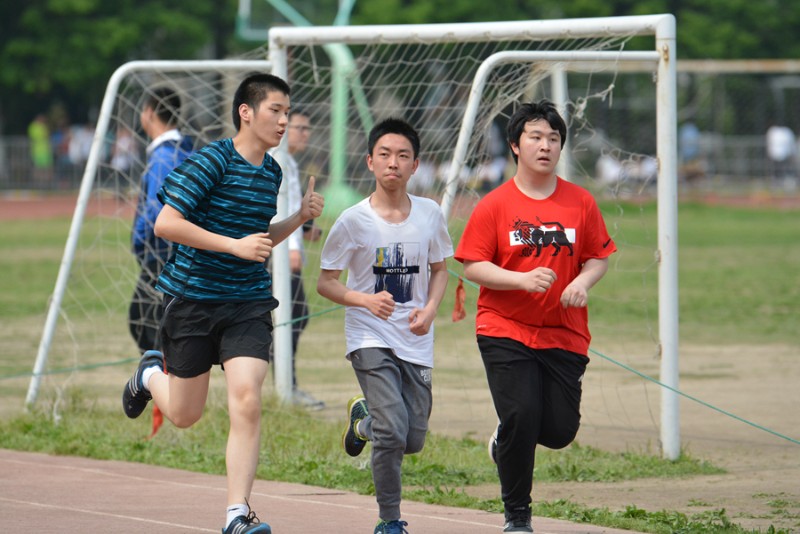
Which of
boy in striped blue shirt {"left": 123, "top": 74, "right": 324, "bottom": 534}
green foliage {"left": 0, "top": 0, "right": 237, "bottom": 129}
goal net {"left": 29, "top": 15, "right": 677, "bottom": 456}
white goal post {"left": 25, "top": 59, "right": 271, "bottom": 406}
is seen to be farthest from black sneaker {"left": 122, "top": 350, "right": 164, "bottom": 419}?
green foliage {"left": 0, "top": 0, "right": 237, "bottom": 129}

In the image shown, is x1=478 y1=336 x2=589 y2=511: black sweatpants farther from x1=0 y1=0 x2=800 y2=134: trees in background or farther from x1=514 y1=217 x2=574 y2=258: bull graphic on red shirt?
x1=0 y1=0 x2=800 y2=134: trees in background

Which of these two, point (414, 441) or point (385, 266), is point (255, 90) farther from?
point (414, 441)

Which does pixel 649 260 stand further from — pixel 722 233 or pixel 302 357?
pixel 302 357

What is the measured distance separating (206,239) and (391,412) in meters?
1.10

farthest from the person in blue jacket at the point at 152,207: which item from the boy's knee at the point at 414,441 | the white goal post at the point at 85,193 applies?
the boy's knee at the point at 414,441

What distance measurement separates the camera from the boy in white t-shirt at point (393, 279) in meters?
6.04

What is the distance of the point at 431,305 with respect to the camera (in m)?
6.11

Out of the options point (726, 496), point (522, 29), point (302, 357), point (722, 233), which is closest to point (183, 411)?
point (726, 496)

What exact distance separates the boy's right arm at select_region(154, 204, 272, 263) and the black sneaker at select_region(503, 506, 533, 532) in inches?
62.3

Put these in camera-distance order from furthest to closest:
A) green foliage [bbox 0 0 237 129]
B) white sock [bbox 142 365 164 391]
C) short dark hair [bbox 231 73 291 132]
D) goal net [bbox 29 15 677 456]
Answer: green foliage [bbox 0 0 237 129], goal net [bbox 29 15 677 456], white sock [bbox 142 365 164 391], short dark hair [bbox 231 73 291 132]

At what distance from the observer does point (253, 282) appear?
19.8 ft

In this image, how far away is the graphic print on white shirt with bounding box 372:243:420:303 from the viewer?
615 centimetres

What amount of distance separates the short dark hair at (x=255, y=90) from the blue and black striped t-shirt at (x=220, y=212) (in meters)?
0.19

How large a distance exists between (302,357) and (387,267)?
6190 millimetres
